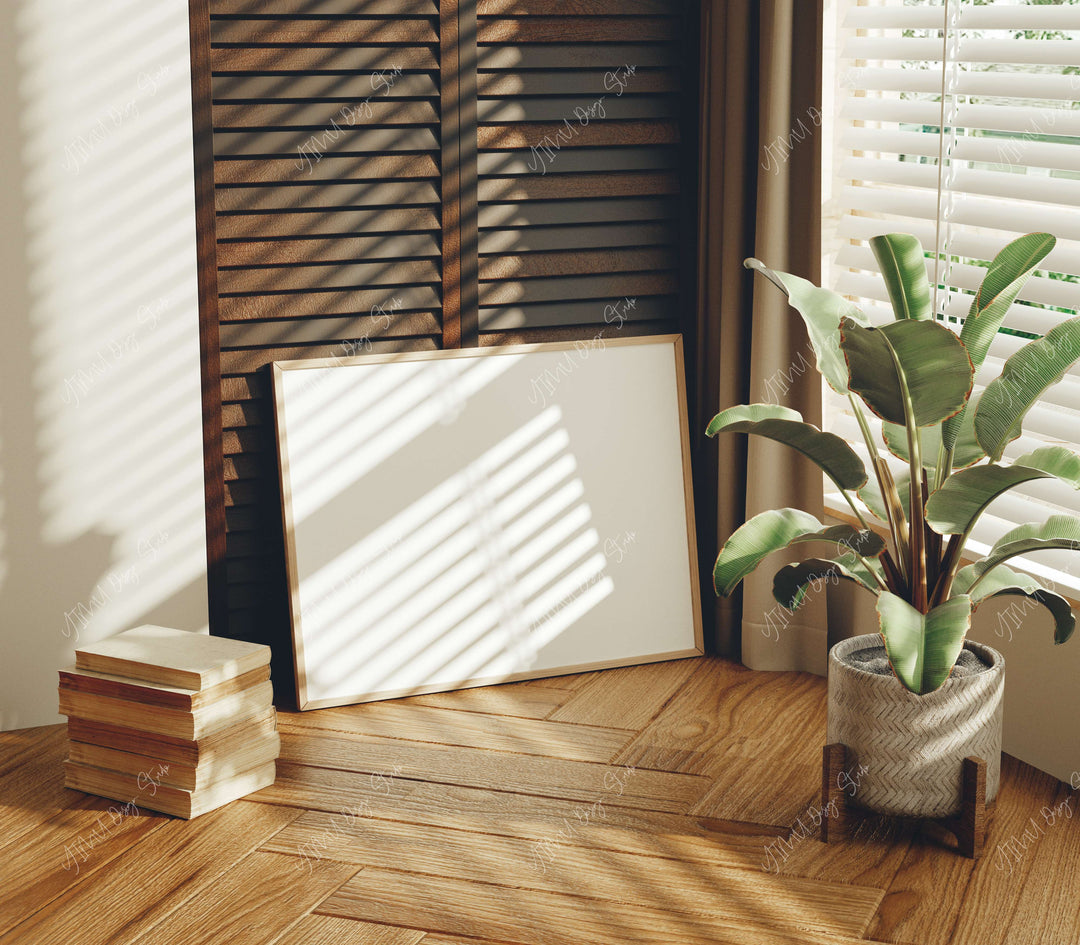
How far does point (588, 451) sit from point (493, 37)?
896 mm

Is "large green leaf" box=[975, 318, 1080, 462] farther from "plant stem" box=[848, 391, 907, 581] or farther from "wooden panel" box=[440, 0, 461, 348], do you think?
"wooden panel" box=[440, 0, 461, 348]

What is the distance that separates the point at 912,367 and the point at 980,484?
0.68 ft

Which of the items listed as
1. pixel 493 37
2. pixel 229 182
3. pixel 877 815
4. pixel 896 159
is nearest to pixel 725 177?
pixel 896 159

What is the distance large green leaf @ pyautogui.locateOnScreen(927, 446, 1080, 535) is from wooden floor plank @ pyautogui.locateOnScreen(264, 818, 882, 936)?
583mm

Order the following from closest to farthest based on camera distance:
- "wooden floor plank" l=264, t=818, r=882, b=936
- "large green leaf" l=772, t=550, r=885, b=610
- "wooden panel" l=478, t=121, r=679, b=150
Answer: "wooden floor plank" l=264, t=818, r=882, b=936
"large green leaf" l=772, t=550, r=885, b=610
"wooden panel" l=478, t=121, r=679, b=150

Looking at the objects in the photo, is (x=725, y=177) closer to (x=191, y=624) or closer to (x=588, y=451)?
(x=588, y=451)

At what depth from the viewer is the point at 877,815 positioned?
6.96 feet

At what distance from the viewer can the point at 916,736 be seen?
1.97m

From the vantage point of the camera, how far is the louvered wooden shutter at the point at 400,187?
98.0 inches

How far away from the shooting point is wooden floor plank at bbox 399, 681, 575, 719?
102 inches

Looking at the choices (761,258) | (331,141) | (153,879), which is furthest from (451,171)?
(153,879)

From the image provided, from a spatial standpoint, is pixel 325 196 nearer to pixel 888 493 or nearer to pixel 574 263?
pixel 574 263

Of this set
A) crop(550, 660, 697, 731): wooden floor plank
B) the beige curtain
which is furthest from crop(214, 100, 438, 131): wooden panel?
crop(550, 660, 697, 731): wooden floor plank

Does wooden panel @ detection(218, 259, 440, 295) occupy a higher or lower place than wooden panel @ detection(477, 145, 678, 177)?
lower
